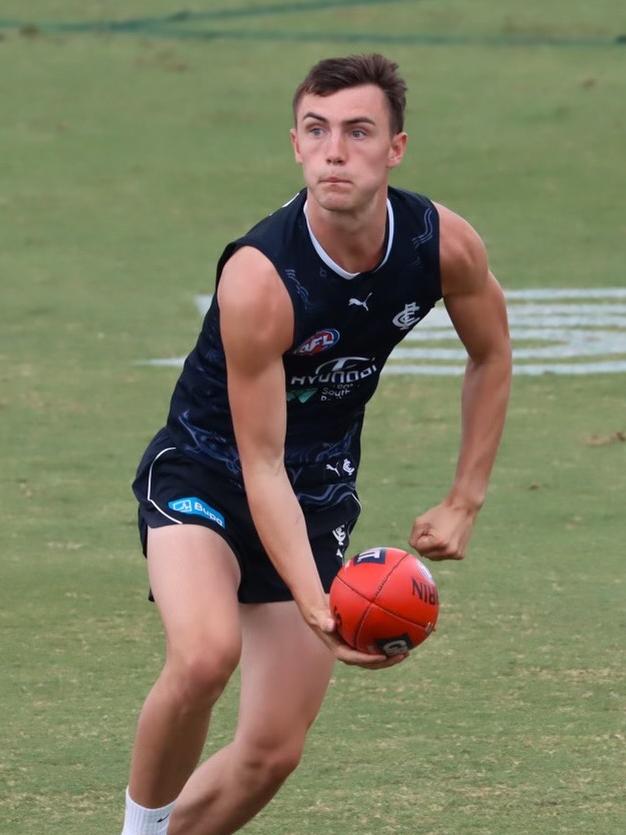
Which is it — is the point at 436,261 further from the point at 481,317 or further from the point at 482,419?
the point at 482,419

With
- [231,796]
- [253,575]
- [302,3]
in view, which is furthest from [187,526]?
[302,3]

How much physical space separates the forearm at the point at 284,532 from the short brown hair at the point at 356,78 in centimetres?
98

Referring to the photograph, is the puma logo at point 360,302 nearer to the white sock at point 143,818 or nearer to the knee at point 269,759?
the knee at point 269,759

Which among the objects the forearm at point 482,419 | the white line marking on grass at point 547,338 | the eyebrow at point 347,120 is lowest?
the white line marking on grass at point 547,338

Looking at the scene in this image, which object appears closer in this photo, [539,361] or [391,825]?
[391,825]

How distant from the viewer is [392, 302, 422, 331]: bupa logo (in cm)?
536

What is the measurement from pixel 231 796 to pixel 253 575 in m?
0.61

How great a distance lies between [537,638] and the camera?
752 cm

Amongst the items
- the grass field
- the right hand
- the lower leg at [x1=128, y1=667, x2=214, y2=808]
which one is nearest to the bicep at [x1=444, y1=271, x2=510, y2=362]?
the right hand

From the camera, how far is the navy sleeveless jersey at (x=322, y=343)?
5.18 m

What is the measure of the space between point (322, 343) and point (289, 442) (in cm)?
37

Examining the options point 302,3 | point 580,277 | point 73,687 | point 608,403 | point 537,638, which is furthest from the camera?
point 302,3

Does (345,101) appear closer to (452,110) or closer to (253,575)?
(253,575)

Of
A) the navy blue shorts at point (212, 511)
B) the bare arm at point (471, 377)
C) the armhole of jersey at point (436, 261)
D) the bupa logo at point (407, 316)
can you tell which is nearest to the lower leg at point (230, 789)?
the navy blue shorts at point (212, 511)
